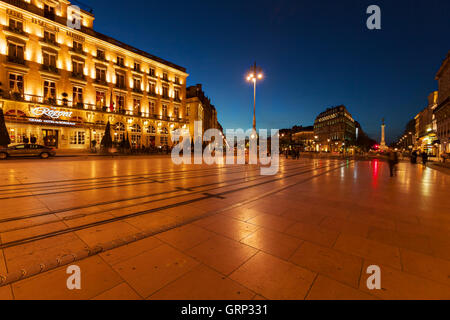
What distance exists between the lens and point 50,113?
1030 inches

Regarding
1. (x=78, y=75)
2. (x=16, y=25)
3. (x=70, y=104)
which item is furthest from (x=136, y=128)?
(x=16, y=25)

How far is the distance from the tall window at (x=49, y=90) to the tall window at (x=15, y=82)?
234 cm

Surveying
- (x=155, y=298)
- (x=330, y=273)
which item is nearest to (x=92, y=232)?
(x=155, y=298)

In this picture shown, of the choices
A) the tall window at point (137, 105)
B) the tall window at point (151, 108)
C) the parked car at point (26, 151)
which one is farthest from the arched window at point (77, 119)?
the tall window at point (151, 108)

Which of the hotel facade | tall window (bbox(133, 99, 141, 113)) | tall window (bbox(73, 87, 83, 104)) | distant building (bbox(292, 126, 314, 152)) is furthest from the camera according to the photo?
distant building (bbox(292, 126, 314, 152))

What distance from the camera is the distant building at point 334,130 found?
10306 centimetres

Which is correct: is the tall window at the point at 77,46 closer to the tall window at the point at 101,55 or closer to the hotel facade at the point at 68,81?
the hotel facade at the point at 68,81

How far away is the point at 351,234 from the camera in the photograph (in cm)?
361

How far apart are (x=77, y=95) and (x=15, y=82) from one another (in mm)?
6369

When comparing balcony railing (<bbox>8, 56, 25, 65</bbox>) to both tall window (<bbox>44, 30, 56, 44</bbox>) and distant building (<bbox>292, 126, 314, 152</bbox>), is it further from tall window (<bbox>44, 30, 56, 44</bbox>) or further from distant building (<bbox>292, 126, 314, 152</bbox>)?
distant building (<bbox>292, 126, 314, 152</bbox>)

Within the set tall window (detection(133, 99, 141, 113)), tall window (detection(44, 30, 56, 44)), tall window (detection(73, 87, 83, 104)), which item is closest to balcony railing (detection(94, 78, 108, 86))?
tall window (detection(73, 87, 83, 104))

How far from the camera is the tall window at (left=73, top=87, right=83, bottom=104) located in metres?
29.2

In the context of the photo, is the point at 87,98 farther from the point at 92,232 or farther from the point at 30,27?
the point at 92,232

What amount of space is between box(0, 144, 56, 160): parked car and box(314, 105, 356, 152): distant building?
4020 inches
